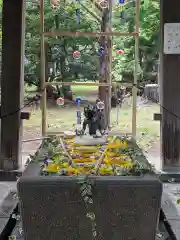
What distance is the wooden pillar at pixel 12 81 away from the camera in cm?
406

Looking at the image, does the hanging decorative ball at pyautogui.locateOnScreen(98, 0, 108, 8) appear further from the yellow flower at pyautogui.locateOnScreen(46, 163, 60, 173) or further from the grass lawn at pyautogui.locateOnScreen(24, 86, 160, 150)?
the yellow flower at pyautogui.locateOnScreen(46, 163, 60, 173)

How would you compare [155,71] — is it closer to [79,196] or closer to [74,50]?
[74,50]

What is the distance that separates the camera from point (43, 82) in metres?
4.44

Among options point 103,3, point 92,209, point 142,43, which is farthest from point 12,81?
point 142,43

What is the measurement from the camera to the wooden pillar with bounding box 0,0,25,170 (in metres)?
4.06

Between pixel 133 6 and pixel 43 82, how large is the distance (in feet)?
4.33

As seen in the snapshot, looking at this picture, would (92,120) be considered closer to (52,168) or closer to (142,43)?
(52,168)

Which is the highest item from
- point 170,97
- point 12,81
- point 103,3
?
point 103,3

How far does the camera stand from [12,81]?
162 inches

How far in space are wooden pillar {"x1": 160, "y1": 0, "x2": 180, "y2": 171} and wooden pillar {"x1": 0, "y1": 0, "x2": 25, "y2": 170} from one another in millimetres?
1290

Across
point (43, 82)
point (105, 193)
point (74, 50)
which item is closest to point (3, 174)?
point (43, 82)

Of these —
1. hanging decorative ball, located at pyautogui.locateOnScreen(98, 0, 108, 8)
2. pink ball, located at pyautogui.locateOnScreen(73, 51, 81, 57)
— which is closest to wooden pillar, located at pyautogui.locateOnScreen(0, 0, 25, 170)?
pink ball, located at pyautogui.locateOnScreen(73, 51, 81, 57)

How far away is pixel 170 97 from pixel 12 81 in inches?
57.3

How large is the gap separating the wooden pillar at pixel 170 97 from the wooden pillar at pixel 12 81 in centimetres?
129
